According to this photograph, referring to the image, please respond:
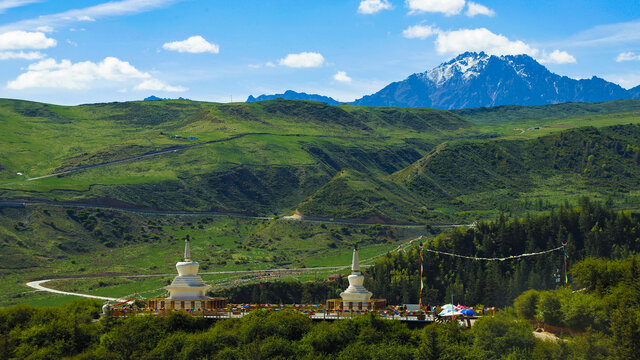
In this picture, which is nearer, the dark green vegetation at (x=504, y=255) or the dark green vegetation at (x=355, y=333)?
the dark green vegetation at (x=355, y=333)

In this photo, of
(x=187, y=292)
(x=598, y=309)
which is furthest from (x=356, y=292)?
(x=598, y=309)

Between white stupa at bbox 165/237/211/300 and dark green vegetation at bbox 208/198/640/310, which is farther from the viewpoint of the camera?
A: dark green vegetation at bbox 208/198/640/310

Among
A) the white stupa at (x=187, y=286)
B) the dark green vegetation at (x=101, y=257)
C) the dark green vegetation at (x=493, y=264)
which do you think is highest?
the white stupa at (x=187, y=286)

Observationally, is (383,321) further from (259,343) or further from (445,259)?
(445,259)

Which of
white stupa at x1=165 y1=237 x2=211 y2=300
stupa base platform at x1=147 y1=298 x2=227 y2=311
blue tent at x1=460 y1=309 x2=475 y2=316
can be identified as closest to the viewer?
blue tent at x1=460 y1=309 x2=475 y2=316

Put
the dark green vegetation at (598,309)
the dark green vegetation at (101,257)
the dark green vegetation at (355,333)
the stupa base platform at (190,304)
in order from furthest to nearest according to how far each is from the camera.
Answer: the dark green vegetation at (101,257) → the stupa base platform at (190,304) → the dark green vegetation at (355,333) → the dark green vegetation at (598,309)

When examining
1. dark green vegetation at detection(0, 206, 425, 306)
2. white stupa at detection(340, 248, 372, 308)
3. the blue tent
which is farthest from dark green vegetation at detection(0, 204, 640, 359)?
dark green vegetation at detection(0, 206, 425, 306)

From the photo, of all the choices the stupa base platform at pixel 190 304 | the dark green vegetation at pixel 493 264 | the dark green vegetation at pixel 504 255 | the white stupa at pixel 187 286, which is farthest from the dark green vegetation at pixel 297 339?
the dark green vegetation at pixel 493 264

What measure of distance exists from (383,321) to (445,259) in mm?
69059

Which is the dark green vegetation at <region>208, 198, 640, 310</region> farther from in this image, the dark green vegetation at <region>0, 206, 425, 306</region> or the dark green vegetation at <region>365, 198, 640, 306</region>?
the dark green vegetation at <region>0, 206, 425, 306</region>

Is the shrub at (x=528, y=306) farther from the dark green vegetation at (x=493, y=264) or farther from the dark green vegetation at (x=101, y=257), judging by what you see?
the dark green vegetation at (x=101, y=257)

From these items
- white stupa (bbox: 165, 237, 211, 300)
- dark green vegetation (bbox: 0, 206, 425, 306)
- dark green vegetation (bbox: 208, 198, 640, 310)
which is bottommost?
dark green vegetation (bbox: 0, 206, 425, 306)

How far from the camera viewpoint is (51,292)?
146m

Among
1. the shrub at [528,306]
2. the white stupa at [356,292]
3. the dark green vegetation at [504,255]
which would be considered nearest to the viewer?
the white stupa at [356,292]
